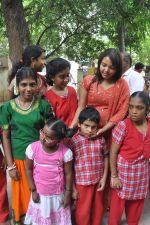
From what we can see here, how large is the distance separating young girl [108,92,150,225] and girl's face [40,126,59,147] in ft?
1.74

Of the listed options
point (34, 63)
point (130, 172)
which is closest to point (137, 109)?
point (130, 172)

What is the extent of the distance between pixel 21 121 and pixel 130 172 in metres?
1.02

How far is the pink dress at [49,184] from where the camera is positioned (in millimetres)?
2340

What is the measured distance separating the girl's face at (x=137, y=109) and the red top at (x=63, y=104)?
0.53m

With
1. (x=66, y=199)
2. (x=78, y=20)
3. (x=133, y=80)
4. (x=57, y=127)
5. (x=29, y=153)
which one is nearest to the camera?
(x=57, y=127)

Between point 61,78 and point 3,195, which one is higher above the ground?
point 61,78

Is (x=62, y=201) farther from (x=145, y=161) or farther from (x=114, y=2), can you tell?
(x=114, y=2)

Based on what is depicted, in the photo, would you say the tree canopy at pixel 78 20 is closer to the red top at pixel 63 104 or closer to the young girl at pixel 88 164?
the red top at pixel 63 104

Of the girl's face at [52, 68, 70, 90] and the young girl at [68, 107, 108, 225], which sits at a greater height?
the girl's face at [52, 68, 70, 90]

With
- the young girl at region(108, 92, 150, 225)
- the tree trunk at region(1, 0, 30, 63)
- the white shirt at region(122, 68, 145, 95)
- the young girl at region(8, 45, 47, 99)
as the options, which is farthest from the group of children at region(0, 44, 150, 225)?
the tree trunk at region(1, 0, 30, 63)

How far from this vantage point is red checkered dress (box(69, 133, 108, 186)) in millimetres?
2449

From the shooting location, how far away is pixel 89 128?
240 centimetres

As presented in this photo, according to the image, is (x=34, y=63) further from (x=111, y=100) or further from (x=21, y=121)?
(x=111, y=100)

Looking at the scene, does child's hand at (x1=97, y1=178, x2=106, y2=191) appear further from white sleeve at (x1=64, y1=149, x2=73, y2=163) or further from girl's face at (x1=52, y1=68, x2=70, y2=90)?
girl's face at (x1=52, y1=68, x2=70, y2=90)
